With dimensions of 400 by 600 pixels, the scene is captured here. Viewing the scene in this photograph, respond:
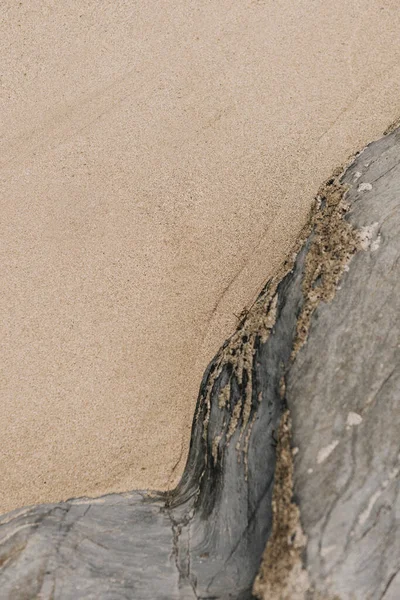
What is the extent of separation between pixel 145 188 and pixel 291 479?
1894 mm

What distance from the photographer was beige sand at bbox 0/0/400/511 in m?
2.63

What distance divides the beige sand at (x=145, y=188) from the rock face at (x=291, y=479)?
38cm

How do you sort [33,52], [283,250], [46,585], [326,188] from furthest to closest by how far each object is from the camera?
[33,52] → [283,250] → [326,188] → [46,585]

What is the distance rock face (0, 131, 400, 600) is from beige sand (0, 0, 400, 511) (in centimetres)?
38

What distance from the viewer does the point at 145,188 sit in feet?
10.4

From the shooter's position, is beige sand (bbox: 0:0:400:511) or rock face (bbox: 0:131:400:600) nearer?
rock face (bbox: 0:131:400:600)

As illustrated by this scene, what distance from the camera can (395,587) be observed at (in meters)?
1.71

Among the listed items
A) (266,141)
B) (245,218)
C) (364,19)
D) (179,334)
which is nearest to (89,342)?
(179,334)

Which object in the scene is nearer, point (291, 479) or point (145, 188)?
point (291, 479)

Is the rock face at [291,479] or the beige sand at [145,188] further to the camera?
the beige sand at [145,188]

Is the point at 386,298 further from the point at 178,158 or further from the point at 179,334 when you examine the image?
the point at 178,158

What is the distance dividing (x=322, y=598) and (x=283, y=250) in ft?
5.73

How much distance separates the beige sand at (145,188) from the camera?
263 centimetres

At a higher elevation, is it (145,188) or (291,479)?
(145,188)
